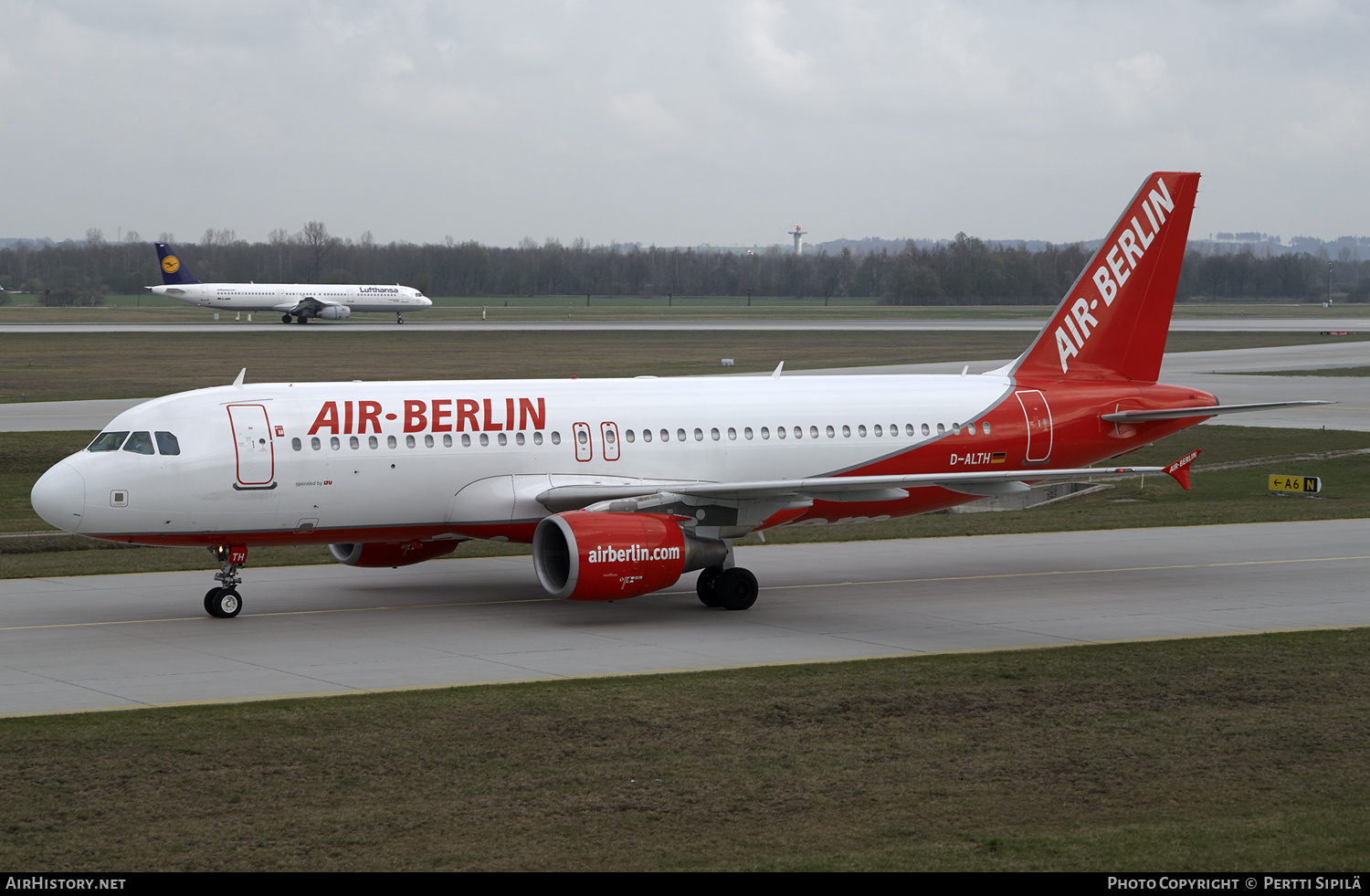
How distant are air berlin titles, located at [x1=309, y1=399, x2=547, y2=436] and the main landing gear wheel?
9.74 feet

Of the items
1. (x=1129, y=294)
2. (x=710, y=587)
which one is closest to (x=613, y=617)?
(x=710, y=587)

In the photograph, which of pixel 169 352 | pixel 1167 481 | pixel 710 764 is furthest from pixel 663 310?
pixel 710 764

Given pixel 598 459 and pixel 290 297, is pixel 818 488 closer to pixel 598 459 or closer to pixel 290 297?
pixel 598 459

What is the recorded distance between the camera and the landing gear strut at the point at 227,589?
80.3ft

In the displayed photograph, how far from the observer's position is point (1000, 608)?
25812mm

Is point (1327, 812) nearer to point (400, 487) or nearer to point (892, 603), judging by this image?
point (892, 603)

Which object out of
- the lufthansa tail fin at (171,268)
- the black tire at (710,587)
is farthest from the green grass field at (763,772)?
the lufthansa tail fin at (171,268)

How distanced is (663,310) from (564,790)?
174298mm

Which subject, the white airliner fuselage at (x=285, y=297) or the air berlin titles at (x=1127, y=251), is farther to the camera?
the white airliner fuselage at (x=285, y=297)

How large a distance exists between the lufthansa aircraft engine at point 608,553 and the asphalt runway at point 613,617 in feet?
2.52

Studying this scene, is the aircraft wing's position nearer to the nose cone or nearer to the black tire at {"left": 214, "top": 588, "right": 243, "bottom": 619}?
the black tire at {"left": 214, "top": 588, "right": 243, "bottom": 619}

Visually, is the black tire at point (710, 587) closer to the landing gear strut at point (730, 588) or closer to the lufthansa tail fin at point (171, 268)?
the landing gear strut at point (730, 588)

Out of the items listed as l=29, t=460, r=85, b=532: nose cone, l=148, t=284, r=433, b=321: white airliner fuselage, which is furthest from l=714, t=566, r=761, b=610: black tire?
l=148, t=284, r=433, b=321: white airliner fuselage

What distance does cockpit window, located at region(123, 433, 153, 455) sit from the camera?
77.5ft
